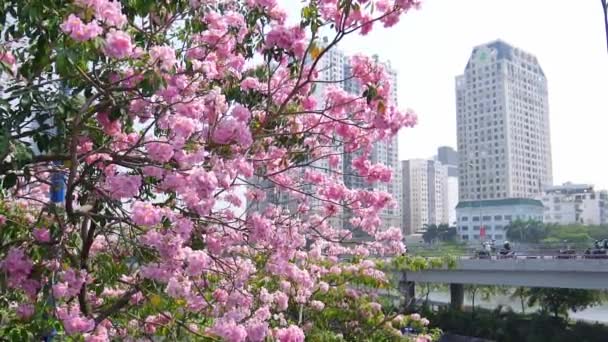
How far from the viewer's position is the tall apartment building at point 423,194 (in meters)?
62.0

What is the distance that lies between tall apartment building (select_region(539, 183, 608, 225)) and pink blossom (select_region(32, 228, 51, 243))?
68833mm

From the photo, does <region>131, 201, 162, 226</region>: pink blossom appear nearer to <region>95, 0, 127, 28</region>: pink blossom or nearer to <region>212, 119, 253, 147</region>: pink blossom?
<region>212, 119, 253, 147</region>: pink blossom

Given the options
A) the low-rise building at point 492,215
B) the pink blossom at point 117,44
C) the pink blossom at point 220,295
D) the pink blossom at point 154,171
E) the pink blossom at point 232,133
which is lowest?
the pink blossom at point 220,295

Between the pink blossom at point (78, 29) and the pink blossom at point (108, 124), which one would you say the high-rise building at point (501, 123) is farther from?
the pink blossom at point (78, 29)

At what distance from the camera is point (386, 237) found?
19.8 feet

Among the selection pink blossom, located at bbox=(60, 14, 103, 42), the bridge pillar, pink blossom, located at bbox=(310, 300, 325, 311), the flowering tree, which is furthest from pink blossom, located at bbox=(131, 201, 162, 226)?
the bridge pillar

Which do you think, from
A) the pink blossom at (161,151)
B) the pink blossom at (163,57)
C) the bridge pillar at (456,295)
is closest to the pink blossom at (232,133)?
the pink blossom at (161,151)

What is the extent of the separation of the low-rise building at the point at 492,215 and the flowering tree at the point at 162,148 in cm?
5413

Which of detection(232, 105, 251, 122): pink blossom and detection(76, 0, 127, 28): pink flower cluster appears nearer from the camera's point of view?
detection(76, 0, 127, 28): pink flower cluster

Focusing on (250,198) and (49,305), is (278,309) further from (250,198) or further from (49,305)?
(49,305)

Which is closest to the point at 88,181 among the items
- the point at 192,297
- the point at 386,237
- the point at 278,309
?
the point at 192,297

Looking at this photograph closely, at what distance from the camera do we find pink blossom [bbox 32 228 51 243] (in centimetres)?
307

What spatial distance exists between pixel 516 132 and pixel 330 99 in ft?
210

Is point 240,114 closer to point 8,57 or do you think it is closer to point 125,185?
point 125,185
